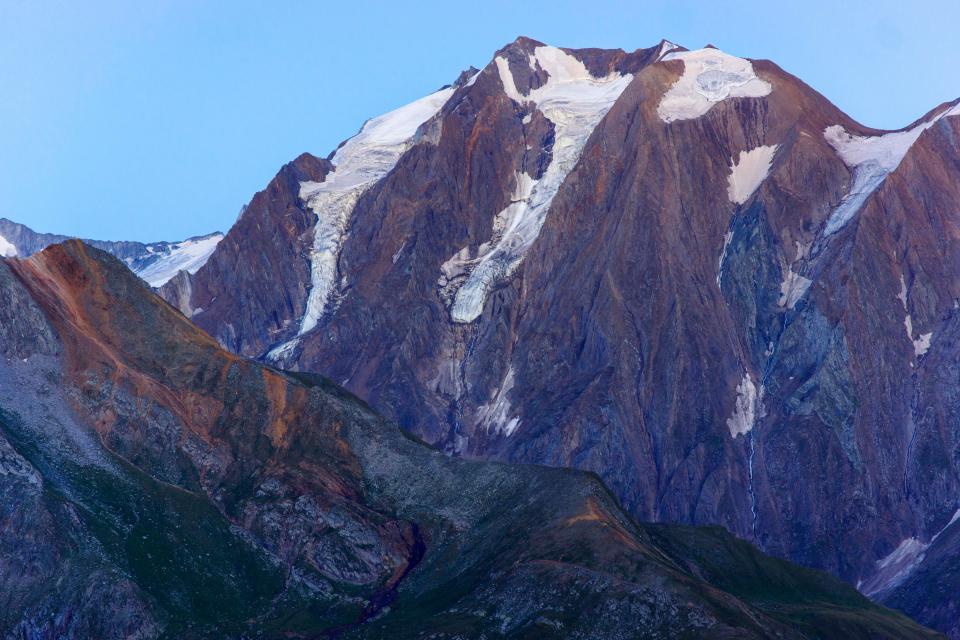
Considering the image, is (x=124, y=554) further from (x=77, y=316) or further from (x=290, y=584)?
(x=77, y=316)

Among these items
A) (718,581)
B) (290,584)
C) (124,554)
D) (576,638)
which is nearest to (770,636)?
(576,638)

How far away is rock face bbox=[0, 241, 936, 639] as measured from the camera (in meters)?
156

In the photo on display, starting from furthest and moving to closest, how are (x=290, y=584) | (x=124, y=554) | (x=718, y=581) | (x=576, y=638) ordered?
1. (x=718, y=581)
2. (x=290, y=584)
3. (x=124, y=554)
4. (x=576, y=638)

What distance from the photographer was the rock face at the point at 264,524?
156 meters

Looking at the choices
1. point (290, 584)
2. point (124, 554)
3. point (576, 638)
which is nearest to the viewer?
point (576, 638)

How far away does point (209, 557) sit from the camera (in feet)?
561

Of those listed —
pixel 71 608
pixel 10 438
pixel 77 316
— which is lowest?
pixel 71 608

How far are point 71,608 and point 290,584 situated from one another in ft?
82.9

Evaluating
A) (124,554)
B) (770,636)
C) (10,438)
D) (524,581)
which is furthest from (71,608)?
(770,636)

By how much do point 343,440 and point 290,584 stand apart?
2566cm

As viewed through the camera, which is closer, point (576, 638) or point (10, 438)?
point (576, 638)

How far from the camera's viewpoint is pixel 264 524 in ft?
591

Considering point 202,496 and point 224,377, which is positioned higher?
point 224,377

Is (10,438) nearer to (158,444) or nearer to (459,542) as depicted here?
(158,444)
